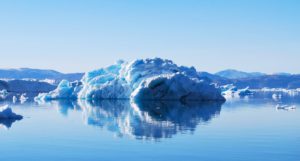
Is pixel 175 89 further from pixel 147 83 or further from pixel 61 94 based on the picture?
pixel 61 94

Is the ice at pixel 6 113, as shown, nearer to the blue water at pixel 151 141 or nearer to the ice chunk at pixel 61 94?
the blue water at pixel 151 141

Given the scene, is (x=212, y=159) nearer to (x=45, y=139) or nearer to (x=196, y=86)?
(x=45, y=139)

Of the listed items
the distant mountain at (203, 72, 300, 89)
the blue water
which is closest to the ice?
the blue water

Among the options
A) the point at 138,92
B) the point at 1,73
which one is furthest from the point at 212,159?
the point at 1,73

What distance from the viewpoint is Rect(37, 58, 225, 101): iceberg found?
38.0m

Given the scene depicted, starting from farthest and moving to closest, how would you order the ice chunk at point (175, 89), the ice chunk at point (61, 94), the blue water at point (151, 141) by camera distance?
the ice chunk at point (61, 94) → the ice chunk at point (175, 89) → the blue water at point (151, 141)

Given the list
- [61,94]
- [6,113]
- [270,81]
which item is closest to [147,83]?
[61,94]

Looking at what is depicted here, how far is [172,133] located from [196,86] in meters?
23.2

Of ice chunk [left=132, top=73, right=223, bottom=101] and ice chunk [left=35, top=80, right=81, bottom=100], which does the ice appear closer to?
ice chunk [left=132, top=73, right=223, bottom=101]

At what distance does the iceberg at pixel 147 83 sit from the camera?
38.0 metres

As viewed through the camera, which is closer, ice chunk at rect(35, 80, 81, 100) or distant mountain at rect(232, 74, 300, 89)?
ice chunk at rect(35, 80, 81, 100)

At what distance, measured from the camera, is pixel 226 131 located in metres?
16.3

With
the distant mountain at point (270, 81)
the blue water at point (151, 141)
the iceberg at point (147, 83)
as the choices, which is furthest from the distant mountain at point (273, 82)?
the blue water at point (151, 141)

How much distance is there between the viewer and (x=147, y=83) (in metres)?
37.8
